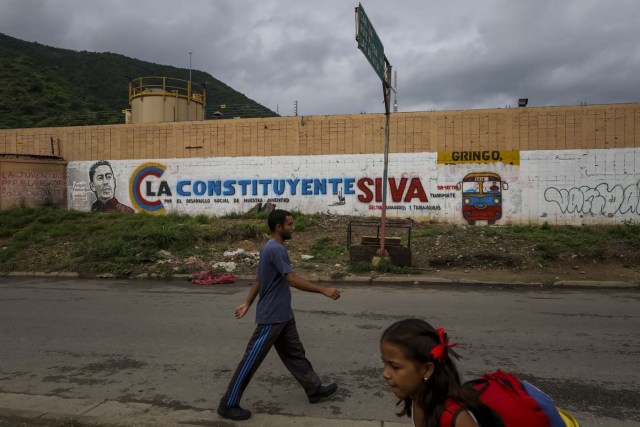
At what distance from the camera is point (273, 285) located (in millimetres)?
4184

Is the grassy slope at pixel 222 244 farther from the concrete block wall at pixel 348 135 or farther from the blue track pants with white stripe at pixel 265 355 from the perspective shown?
the blue track pants with white stripe at pixel 265 355

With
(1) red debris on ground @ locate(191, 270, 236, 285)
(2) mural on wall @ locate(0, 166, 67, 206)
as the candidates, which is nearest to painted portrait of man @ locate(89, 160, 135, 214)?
(2) mural on wall @ locate(0, 166, 67, 206)

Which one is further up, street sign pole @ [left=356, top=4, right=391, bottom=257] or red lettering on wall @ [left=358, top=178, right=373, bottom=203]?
street sign pole @ [left=356, top=4, right=391, bottom=257]

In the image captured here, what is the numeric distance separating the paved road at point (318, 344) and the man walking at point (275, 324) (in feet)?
0.90

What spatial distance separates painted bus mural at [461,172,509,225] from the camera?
18.4 meters

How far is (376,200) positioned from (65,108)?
125 feet

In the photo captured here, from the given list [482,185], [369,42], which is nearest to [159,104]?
[482,185]

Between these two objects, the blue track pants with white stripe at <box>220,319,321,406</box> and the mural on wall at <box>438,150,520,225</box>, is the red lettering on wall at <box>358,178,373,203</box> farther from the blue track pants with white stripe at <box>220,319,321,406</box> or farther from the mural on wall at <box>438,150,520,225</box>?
the blue track pants with white stripe at <box>220,319,321,406</box>

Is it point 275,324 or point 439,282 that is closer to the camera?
point 275,324

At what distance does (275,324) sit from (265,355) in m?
0.26

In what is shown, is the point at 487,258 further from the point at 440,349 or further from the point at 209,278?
the point at 440,349

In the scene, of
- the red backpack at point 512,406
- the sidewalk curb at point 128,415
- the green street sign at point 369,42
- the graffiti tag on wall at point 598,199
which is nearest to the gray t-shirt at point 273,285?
the sidewalk curb at point 128,415

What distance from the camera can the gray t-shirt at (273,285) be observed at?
409 centimetres

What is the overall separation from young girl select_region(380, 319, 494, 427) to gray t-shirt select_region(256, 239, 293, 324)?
2.21 meters
